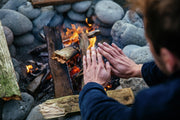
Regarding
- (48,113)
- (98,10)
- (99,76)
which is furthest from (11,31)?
(99,76)

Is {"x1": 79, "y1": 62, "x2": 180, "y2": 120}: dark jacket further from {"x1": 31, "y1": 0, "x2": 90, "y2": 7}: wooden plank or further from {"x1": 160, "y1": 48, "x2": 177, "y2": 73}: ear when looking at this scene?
{"x1": 31, "y1": 0, "x2": 90, "y2": 7}: wooden plank

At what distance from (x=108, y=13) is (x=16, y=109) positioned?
3.33 meters

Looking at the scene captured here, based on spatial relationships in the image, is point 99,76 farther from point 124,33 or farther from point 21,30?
point 21,30

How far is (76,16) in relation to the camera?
4961 millimetres

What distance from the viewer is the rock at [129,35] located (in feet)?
12.8

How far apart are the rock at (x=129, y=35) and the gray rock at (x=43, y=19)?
213 centimetres

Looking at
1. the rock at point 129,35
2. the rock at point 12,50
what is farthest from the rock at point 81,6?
the rock at point 12,50

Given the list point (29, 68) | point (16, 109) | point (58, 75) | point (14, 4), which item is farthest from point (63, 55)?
point (14, 4)

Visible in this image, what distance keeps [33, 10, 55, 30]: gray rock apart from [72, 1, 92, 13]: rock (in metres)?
0.75

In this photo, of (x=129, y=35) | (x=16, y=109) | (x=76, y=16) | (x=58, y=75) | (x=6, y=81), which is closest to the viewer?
(x=6, y=81)

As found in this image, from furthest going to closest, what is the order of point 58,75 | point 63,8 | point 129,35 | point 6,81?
point 63,8
point 129,35
point 58,75
point 6,81

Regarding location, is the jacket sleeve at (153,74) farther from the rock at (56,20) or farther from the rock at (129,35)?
the rock at (56,20)

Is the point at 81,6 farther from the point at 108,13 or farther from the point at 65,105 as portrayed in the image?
the point at 65,105

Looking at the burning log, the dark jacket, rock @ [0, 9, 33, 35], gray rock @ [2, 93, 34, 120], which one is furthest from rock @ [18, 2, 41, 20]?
the dark jacket
